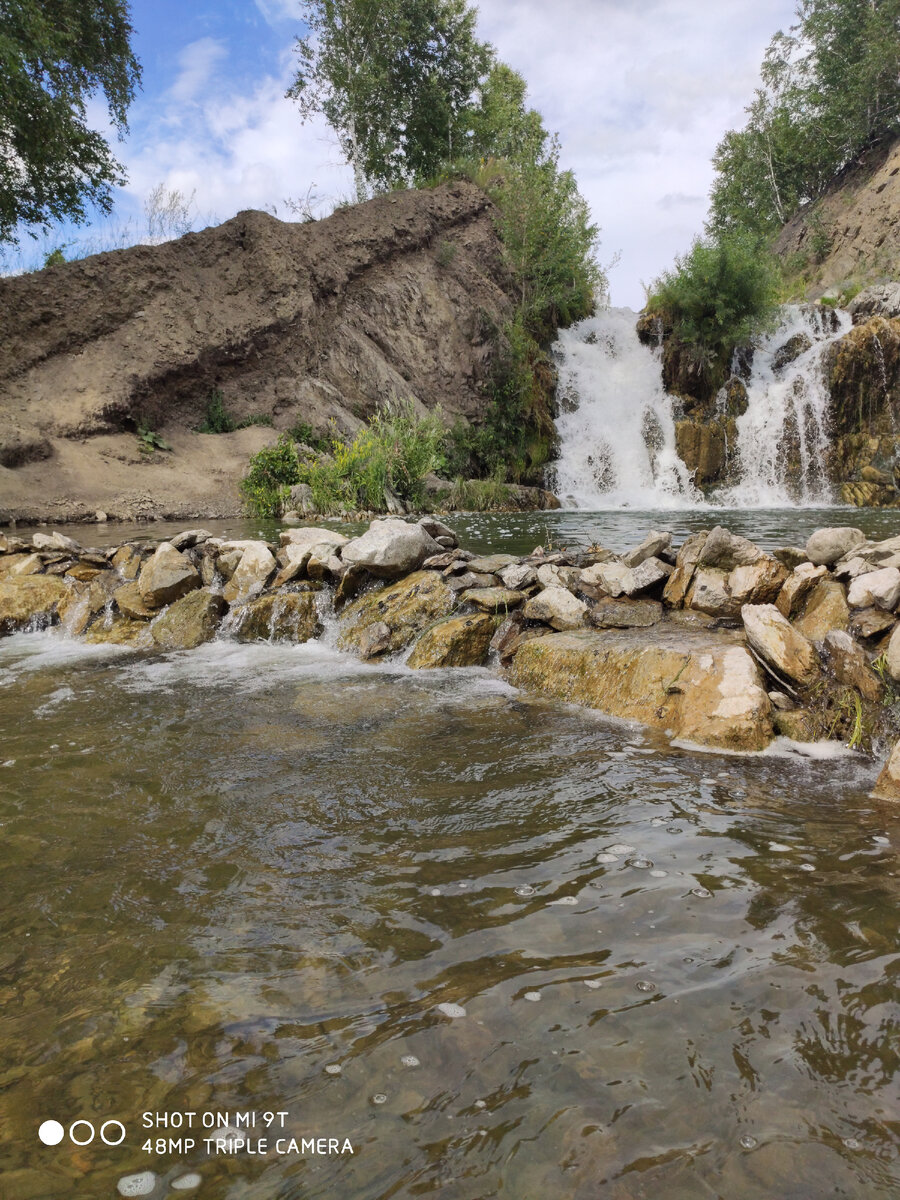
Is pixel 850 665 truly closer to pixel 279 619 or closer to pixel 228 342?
pixel 279 619

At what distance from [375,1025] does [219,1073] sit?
1.16 feet

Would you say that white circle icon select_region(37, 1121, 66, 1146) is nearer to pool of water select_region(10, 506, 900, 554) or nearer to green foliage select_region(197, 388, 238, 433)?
pool of water select_region(10, 506, 900, 554)

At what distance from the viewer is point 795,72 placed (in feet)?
106

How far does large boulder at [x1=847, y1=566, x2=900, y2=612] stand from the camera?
3965 millimetres

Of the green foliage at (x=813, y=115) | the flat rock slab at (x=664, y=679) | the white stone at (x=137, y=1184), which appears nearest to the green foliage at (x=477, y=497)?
the flat rock slab at (x=664, y=679)

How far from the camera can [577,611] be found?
5.22 metres

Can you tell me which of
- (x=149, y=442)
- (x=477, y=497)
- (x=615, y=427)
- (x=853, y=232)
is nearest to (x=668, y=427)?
(x=615, y=427)

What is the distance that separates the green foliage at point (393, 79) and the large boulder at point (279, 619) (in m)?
24.5

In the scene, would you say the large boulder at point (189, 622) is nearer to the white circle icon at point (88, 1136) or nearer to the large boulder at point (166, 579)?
the large boulder at point (166, 579)

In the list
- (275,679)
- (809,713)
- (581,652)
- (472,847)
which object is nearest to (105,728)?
(275,679)

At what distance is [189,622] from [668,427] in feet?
55.4

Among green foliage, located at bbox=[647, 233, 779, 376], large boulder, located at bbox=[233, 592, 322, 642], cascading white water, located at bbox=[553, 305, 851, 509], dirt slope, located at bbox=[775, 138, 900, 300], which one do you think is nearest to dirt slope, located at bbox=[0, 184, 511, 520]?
cascading white water, located at bbox=[553, 305, 851, 509]

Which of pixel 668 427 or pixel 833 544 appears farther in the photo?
pixel 668 427

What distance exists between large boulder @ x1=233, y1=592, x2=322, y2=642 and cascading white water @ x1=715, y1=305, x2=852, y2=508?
547 inches
